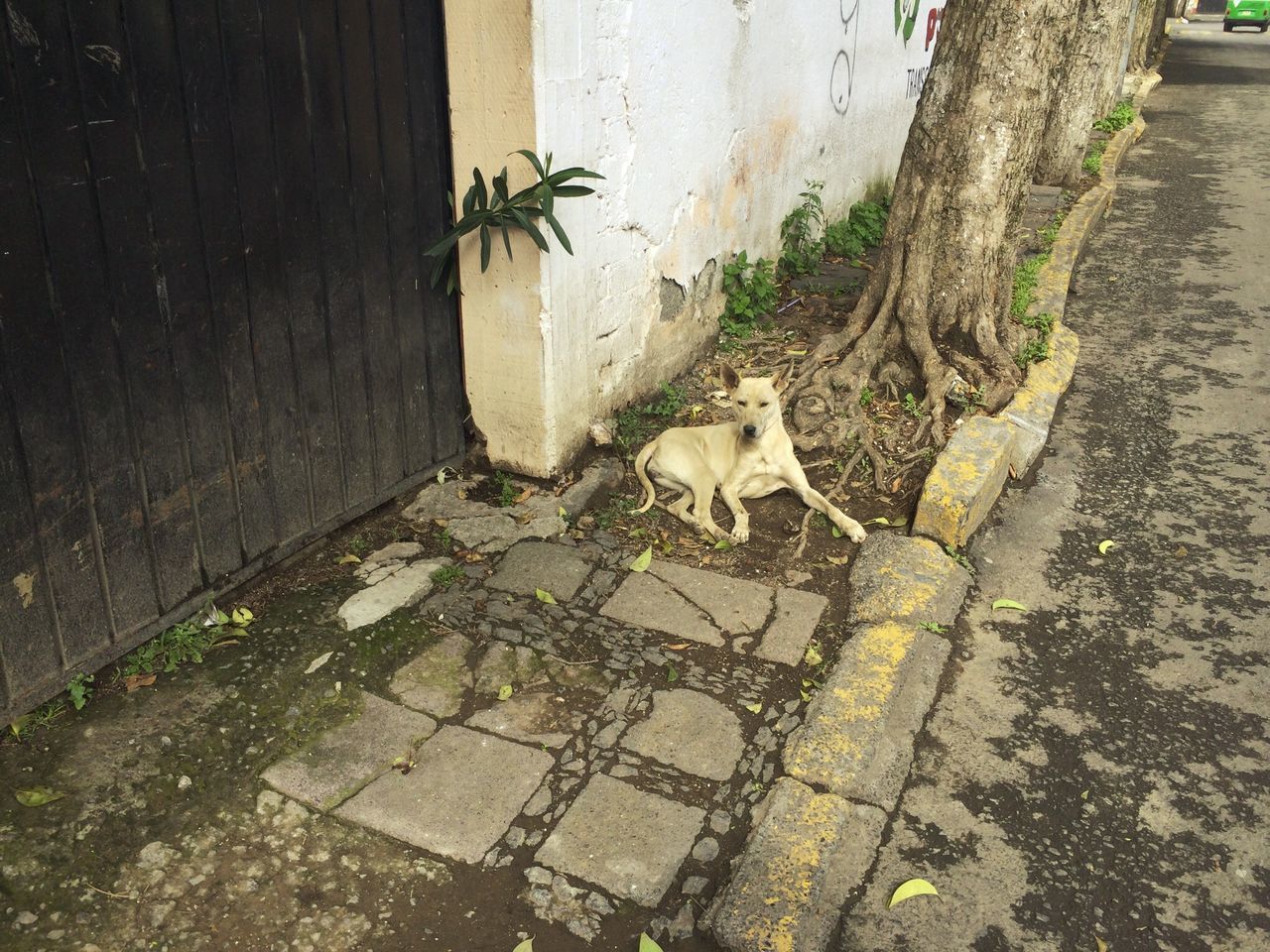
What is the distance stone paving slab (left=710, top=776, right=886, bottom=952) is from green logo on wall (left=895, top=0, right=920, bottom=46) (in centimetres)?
786

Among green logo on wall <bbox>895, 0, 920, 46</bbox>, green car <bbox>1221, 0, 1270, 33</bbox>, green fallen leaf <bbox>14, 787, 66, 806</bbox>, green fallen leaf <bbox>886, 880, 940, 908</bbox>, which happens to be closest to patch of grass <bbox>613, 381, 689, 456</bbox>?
green fallen leaf <bbox>886, 880, 940, 908</bbox>

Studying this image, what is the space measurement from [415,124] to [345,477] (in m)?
1.44

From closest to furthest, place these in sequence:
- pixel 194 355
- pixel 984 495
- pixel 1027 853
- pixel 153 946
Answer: pixel 153 946 → pixel 1027 853 → pixel 194 355 → pixel 984 495

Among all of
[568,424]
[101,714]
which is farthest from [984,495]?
[101,714]

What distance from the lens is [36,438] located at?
119 inches

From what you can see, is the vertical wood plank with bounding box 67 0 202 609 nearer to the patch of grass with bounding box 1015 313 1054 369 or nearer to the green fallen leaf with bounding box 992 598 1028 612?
the green fallen leaf with bounding box 992 598 1028 612

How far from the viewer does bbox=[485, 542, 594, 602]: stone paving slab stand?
13.1 feet

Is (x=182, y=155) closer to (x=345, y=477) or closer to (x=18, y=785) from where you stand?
(x=345, y=477)

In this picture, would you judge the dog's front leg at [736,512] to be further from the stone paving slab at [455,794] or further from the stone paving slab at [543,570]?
the stone paving slab at [455,794]

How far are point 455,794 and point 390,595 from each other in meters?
1.08

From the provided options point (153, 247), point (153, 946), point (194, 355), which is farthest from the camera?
point (194, 355)

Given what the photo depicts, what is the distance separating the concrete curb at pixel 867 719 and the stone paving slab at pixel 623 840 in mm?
184

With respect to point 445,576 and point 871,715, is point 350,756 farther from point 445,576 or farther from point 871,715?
point 871,715

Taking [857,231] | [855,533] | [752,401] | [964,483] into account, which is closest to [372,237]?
[752,401]
